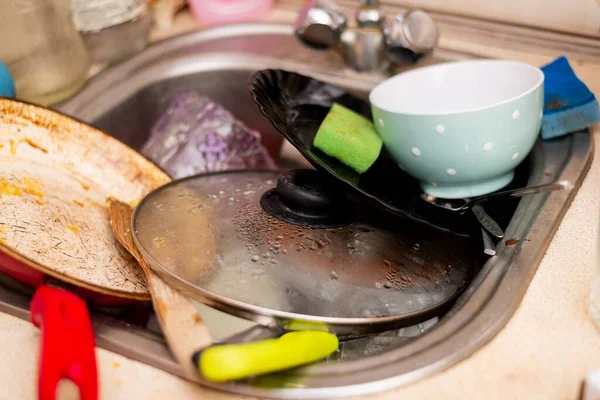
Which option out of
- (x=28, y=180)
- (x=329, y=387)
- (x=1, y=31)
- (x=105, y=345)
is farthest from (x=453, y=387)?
(x=1, y=31)

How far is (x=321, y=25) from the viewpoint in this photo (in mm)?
854

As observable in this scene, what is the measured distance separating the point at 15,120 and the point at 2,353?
288mm

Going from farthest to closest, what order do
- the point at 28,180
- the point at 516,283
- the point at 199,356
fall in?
the point at 28,180
the point at 516,283
the point at 199,356

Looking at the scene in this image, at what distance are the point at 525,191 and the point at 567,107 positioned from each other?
0.19m

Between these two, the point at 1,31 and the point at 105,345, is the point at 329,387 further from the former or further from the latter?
the point at 1,31

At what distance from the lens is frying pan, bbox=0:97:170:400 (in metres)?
0.43

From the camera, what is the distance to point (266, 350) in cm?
39

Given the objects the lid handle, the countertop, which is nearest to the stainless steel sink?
the countertop

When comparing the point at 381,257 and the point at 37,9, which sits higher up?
the point at 37,9

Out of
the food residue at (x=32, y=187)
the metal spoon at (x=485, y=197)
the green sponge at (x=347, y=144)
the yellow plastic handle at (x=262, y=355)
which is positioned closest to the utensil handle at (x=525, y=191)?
the metal spoon at (x=485, y=197)

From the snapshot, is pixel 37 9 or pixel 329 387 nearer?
pixel 329 387

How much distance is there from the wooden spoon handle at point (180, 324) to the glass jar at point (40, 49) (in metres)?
0.45

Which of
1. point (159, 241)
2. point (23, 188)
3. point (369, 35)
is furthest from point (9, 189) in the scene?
point (369, 35)

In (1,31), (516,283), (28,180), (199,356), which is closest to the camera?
(199,356)
